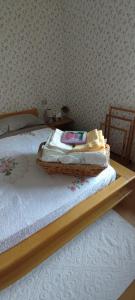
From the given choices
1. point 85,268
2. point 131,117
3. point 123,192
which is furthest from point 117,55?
point 85,268

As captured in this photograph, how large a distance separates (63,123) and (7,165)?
1504 mm

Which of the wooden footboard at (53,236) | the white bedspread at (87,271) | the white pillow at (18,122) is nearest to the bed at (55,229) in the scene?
the wooden footboard at (53,236)

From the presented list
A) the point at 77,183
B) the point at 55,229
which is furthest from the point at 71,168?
the point at 55,229

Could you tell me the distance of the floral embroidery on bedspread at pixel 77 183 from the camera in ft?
4.65

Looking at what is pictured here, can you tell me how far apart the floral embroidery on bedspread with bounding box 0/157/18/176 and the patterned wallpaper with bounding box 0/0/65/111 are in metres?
1.17

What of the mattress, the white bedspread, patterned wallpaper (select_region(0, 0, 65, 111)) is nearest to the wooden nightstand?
patterned wallpaper (select_region(0, 0, 65, 111))

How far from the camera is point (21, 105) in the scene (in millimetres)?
2822

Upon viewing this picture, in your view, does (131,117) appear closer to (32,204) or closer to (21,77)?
(21,77)

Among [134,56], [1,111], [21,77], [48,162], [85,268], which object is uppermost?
[134,56]

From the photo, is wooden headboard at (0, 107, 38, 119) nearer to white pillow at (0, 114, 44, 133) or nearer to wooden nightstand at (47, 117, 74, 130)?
white pillow at (0, 114, 44, 133)

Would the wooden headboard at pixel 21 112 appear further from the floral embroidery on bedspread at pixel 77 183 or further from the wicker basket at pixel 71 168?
the floral embroidery on bedspread at pixel 77 183

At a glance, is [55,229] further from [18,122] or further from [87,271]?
[18,122]

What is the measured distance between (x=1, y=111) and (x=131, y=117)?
5.49 feet

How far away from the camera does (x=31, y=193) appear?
137 cm
